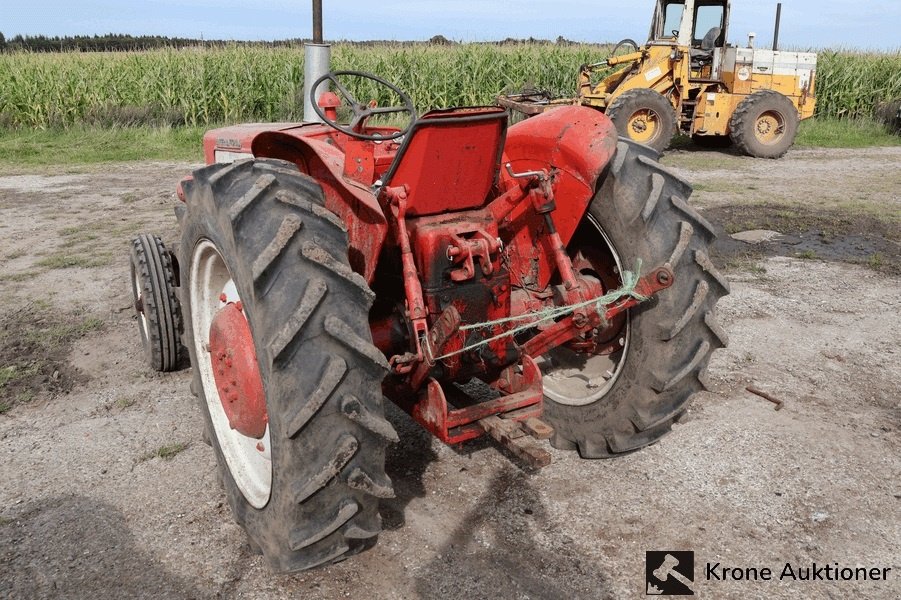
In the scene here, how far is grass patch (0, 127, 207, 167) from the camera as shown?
41.4ft

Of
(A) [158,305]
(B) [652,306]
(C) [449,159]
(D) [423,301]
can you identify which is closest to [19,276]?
(A) [158,305]

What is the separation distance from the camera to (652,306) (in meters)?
2.93

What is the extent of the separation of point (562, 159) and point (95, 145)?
13.2 meters

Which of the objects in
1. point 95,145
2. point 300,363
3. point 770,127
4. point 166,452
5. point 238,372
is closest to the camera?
point 300,363

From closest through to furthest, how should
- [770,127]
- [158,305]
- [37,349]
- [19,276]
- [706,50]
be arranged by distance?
[158,305]
[37,349]
[19,276]
[706,50]
[770,127]

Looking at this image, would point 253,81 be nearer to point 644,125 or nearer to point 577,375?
point 644,125

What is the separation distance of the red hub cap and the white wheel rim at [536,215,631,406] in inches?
54.8

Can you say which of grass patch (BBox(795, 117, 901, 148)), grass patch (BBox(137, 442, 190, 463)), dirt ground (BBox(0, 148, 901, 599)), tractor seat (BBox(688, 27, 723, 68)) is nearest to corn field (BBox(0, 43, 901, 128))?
grass patch (BBox(795, 117, 901, 148))

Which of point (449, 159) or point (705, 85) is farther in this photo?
point (705, 85)

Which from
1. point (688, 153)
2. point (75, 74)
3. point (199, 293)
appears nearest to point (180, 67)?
point (75, 74)

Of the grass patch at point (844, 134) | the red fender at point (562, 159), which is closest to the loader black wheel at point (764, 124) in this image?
the grass patch at point (844, 134)

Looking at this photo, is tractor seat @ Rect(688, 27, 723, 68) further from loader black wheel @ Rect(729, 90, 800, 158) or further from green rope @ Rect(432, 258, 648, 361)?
green rope @ Rect(432, 258, 648, 361)

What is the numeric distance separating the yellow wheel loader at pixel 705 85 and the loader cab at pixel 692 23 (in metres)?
0.02

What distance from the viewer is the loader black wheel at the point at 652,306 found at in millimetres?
2908
